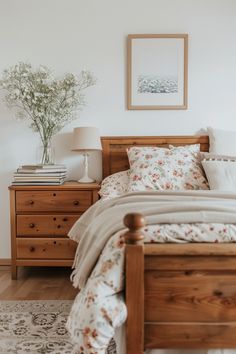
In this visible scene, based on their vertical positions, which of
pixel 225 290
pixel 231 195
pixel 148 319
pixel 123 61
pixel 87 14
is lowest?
pixel 148 319

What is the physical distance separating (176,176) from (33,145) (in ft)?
4.72

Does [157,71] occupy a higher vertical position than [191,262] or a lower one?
higher

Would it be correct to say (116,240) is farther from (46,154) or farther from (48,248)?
(46,154)

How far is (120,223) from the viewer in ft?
5.75

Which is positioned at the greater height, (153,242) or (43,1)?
(43,1)

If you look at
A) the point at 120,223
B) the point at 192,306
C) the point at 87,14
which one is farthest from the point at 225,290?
the point at 87,14

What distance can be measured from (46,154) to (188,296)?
2176 millimetres

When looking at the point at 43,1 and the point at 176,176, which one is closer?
the point at 176,176

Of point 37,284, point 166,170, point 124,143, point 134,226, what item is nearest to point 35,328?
point 37,284

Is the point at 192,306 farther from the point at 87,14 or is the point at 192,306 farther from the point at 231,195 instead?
the point at 87,14

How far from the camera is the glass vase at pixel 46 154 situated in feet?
11.2

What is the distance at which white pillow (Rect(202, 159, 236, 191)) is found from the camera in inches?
109

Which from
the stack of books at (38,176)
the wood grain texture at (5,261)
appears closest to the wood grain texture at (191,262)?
the stack of books at (38,176)

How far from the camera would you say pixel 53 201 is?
322 centimetres
